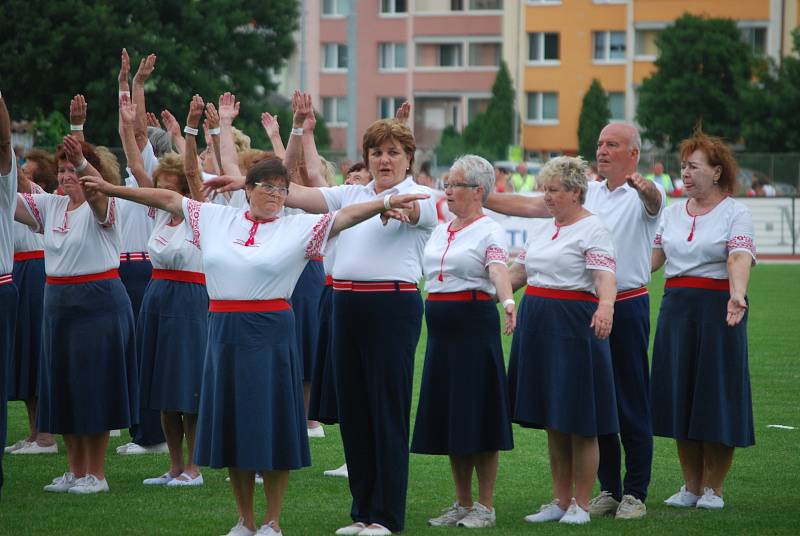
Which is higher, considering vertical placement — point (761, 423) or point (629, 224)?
point (629, 224)

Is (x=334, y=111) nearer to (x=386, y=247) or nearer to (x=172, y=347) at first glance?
(x=172, y=347)

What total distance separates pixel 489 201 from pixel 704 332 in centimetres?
157

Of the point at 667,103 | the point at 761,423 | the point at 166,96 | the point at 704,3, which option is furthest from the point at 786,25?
the point at 761,423

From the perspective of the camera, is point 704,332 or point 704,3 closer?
point 704,332

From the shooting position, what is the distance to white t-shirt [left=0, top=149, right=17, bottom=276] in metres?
8.17

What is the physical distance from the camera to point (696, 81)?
53.4 metres

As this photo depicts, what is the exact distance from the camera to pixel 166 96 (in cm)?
3712

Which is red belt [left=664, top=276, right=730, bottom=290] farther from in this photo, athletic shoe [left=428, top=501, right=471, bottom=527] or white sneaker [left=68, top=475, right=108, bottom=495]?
white sneaker [left=68, top=475, right=108, bottom=495]

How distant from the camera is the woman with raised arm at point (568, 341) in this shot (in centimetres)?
782

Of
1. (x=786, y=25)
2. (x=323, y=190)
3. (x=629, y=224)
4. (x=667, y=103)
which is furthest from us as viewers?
(x=786, y=25)

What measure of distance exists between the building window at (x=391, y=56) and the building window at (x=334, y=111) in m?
2.89

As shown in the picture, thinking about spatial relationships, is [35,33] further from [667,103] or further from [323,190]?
[323,190]

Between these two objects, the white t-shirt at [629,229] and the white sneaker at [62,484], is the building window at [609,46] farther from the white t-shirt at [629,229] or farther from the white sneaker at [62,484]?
the white sneaker at [62,484]

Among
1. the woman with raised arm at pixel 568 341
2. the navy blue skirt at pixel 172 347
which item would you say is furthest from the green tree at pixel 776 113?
the woman with raised arm at pixel 568 341
